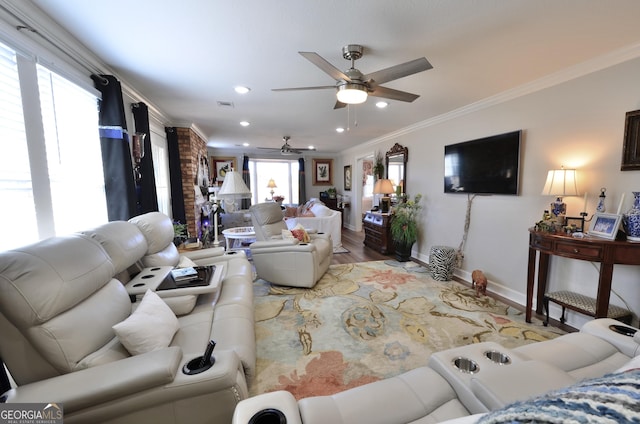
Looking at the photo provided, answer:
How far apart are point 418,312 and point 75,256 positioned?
2768 millimetres

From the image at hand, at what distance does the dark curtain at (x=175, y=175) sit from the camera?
168 inches

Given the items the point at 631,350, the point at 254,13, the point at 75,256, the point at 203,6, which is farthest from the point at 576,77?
the point at 75,256

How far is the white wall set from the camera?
2148 mm

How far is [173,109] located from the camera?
3611 millimetres

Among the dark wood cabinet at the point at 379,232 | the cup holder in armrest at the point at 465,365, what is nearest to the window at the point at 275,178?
the dark wood cabinet at the point at 379,232

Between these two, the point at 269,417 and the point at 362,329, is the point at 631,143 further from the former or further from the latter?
the point at 269,417

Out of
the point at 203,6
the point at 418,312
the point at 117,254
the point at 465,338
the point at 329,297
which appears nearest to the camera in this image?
the point at 203,6

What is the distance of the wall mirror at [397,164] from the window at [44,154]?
14.4 ft

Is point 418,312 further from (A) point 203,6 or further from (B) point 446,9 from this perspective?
(A) point 203,6

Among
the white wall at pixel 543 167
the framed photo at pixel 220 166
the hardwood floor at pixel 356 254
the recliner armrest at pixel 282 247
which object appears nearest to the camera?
the white wall at pixel 543 167

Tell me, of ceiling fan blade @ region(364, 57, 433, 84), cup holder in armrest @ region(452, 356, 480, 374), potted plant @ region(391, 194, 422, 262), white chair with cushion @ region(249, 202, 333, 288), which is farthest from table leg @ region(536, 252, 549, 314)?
white chair with cushion @ region(249, 202, 333, 288)

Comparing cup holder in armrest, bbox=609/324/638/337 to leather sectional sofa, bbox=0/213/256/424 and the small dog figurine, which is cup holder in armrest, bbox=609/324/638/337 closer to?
the small dog figurine

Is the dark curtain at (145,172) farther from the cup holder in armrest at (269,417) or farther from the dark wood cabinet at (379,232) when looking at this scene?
the dark wood cabinet at (379,232)

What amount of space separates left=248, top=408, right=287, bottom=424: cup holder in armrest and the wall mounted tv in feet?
10.6
